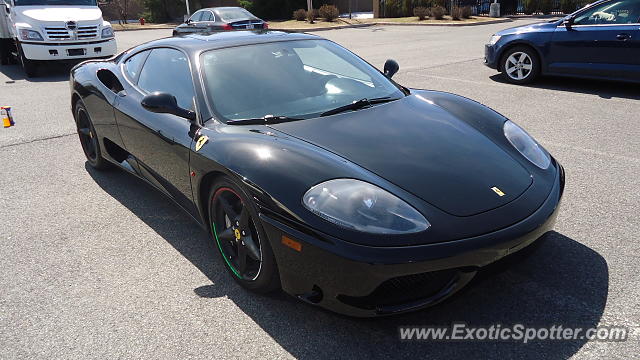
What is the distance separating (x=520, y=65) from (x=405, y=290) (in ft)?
23.7

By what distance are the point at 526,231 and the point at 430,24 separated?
2195cm

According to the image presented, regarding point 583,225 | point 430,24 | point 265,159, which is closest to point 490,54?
point 583,225

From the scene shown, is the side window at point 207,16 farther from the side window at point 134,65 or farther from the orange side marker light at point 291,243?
the orange side marker light at point 291,243

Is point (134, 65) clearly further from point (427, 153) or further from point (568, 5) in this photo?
point (568, 5)

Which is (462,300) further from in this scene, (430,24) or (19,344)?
(430,24)

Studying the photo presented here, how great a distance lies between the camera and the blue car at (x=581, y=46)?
726 centimetres

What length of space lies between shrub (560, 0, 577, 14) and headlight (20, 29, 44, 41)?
24129mm

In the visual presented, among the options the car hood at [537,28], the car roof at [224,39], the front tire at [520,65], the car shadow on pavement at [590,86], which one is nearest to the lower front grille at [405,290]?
the car roof at [224,39]

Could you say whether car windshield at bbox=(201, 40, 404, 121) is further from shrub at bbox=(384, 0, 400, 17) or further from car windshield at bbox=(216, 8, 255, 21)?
shrub at bbox=(384, 0, 400, 17)

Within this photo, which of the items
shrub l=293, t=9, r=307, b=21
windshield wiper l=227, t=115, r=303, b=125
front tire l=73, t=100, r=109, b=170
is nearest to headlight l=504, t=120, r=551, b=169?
windshield wiper l=227, t=115, r=303, b=125

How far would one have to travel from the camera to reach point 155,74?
12.3ft

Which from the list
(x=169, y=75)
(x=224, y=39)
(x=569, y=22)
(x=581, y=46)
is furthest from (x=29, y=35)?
(x=581, y=46)

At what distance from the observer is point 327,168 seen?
245 cm

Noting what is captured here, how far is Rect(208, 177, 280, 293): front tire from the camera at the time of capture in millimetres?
2523
